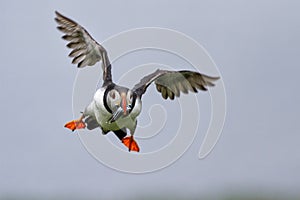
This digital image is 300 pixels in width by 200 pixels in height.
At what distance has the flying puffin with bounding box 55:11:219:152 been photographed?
14.6 feet

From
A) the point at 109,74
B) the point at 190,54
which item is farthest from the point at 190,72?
the point at 109,74

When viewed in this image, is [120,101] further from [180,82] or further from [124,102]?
[180,82]

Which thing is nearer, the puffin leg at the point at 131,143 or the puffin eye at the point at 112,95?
the puffin eye at the point at 112,95

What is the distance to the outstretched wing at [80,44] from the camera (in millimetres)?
5594

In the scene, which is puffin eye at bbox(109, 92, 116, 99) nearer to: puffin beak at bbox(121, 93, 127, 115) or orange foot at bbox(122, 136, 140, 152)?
puffin beak at bbox(121, 93, 127, 115)

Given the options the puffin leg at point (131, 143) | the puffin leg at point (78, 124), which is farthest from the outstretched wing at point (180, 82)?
the puffin leg at point (78, 124)

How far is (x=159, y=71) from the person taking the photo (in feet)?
17.3

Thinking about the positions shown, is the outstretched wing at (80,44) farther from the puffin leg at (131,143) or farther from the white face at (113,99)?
the white face at (113,99)

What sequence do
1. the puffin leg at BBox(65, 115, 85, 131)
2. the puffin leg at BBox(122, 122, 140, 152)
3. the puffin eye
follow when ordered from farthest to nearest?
the puffin leg at BBox(122, 122, 140, 152) < the puffin leg at BBox(65, 115, 85, 131) < the puffin eye

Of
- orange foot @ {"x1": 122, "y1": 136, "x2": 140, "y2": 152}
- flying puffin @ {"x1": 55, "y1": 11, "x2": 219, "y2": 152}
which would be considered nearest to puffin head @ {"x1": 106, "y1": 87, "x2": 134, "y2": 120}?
flying puffin @ {"x1": 55, "y1": 11, "x2": 219, "y2": 152}

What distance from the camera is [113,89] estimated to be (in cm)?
448

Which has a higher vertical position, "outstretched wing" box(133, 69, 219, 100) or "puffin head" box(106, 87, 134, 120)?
"outstretched wing" box(133, 69, 219, 100)

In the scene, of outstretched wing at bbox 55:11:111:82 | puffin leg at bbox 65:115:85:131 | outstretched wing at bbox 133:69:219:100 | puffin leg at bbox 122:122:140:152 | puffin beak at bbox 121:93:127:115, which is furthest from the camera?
outstretched wing at bbox 133:69:219:100

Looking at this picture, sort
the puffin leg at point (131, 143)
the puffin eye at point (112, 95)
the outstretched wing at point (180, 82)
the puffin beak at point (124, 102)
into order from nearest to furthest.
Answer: the puffin beak at point (124, 102)
the puffin eye at point (112, 95)
the puffin leg at point (131, 143)
the outstretched wing at point (180, 82)
